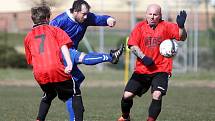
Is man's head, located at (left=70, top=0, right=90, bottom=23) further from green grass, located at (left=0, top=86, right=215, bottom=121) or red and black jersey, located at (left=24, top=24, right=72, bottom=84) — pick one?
green grass, located at (left=0, top=86, right=215, bottom=121)

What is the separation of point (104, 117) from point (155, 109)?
228 centimetres

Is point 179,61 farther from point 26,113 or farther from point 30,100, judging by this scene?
point 26,113

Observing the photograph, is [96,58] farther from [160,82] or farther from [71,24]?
→ [160,82]

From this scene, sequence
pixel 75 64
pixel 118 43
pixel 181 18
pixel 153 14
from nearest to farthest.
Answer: pixel 75 64, pixel 181 18, pixel 153 14, pixel 118 43

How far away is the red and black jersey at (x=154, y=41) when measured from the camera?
10461 millimetres

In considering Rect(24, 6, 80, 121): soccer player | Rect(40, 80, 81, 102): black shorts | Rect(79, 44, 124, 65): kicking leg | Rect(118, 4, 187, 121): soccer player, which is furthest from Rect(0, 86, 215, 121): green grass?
Rect(24, 6, 80, 121): soccer player

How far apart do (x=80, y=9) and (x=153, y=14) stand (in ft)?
4.13

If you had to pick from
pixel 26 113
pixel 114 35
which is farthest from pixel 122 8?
pixel 26 113

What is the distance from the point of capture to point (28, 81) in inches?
997

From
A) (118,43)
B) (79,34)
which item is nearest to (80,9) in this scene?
(79,34)

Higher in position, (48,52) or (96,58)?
(48,52)

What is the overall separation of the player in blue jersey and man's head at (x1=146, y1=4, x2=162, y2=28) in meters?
0.57

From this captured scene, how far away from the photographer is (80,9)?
975 centimetres

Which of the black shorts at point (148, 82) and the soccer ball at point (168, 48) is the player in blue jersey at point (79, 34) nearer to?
the soccer ball at point (168, 48)
